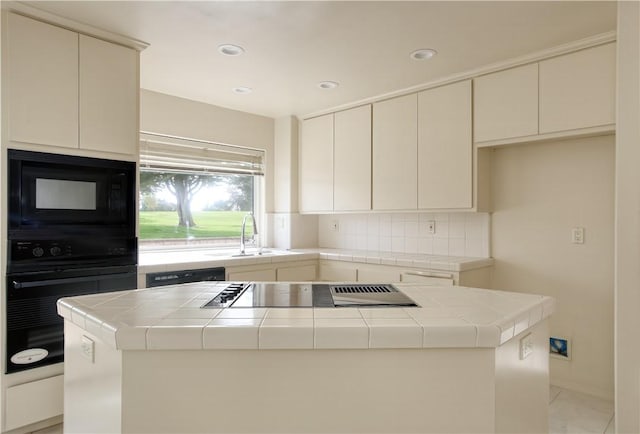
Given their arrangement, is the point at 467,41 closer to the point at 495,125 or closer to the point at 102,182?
the point at 495,125

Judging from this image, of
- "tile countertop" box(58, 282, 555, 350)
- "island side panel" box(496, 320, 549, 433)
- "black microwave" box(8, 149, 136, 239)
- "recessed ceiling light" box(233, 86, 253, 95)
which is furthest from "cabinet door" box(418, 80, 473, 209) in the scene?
"black microwave" box(8, 149, 136, 239)

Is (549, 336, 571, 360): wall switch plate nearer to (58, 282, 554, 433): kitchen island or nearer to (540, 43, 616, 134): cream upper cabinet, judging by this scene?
(540, 43, 616, 134): cream upper cabinet

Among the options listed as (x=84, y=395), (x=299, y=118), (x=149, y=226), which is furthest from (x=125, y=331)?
(x=299, y=118)

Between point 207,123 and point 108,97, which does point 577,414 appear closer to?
point 108,97

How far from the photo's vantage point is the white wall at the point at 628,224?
1962mm

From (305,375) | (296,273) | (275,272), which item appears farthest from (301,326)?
(296,273)

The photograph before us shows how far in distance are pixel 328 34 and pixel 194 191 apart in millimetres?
2129

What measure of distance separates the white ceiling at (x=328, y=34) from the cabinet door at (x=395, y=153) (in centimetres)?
27

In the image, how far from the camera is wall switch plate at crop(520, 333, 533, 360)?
1.32 m

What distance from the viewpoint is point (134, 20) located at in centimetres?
228

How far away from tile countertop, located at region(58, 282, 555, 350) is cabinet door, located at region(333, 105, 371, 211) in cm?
245

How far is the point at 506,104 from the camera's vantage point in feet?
9.41

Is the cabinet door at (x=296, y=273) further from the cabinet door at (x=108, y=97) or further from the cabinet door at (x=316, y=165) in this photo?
the cabinet door at (x=108, y=97)

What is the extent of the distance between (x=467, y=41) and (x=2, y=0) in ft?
8.51
